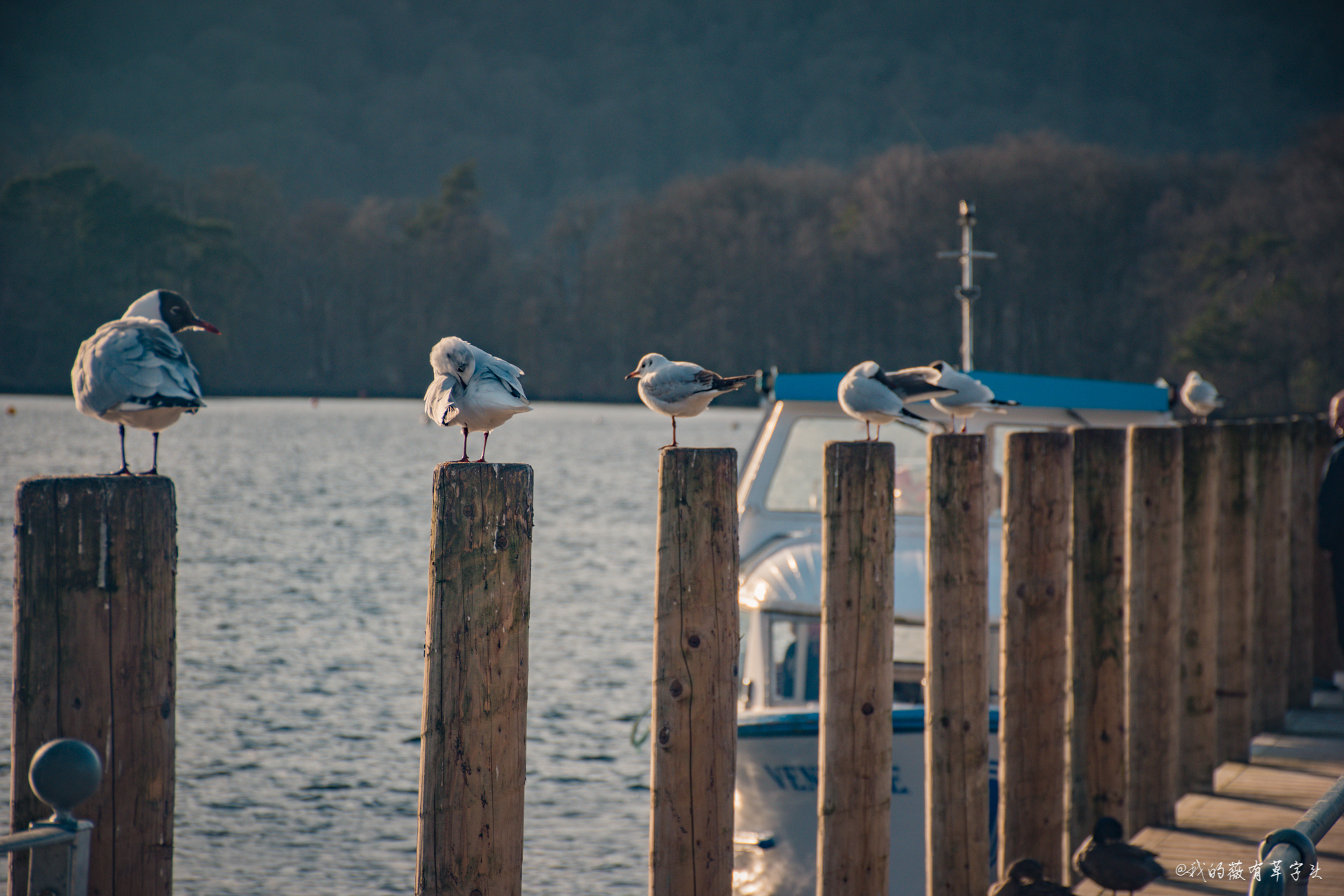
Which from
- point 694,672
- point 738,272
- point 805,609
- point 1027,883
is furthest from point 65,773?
point 738,272

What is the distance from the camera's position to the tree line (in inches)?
2876

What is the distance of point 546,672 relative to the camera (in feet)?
66.8

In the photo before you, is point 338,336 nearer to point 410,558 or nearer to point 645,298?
point 645,298

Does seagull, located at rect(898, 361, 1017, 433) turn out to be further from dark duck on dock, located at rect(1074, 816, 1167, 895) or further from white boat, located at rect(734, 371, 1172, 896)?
dark duck on dock, located at rect(1074, 816, 1167, 895)

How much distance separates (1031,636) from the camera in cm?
645

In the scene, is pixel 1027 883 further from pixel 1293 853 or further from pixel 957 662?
pixel 1293 853

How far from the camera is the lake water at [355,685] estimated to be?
13445 mm

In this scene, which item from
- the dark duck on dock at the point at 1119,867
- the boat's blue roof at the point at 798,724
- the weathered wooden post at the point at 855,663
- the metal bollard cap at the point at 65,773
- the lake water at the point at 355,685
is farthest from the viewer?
the lake water at the point at 355,685

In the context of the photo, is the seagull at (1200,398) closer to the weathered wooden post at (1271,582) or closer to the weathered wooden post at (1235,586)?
the weathered wooden post at (1271,582)

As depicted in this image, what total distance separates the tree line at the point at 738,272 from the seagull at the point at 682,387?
59.6 metres

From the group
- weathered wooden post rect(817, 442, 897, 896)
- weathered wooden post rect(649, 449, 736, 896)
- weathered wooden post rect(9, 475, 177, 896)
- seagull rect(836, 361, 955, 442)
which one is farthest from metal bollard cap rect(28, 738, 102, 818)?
seagull rect(836, 361, 955, 442)

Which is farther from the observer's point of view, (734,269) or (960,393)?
(734,269)

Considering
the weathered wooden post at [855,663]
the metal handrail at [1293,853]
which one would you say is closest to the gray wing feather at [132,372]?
the weathered wooden post at [855,663]

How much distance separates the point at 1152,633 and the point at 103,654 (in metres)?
5.65
